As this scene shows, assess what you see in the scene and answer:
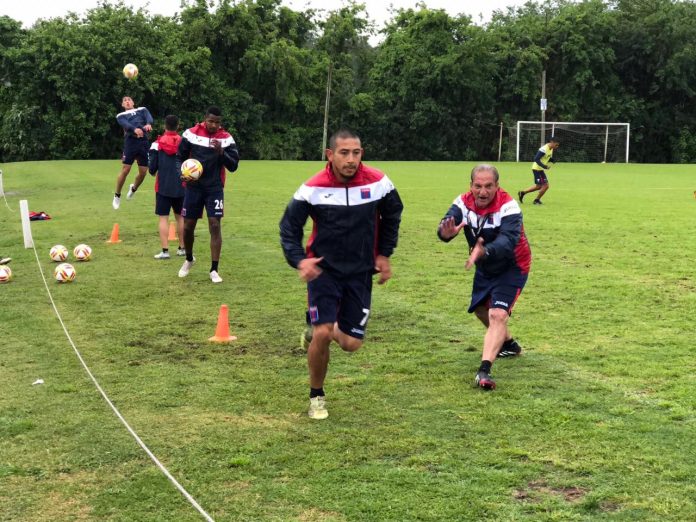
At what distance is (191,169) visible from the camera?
1023 centimetres

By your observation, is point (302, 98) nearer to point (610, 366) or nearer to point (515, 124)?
point (515, 124)

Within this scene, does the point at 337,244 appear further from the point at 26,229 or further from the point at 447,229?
the point at 26,229

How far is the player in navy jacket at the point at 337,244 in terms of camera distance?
538 centimetres

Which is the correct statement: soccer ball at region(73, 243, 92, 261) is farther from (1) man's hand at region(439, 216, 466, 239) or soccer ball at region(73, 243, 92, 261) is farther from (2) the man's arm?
(1) man's hand at region(439, 216, 466, 239)

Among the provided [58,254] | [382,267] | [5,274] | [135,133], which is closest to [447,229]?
[382,267]

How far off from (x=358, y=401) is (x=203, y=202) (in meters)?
5.52

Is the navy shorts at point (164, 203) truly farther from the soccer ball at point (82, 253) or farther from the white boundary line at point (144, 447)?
the white boundary line at point (144, 447)

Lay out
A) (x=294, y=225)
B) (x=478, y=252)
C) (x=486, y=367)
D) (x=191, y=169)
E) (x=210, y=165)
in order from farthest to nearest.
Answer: (x=210, y=165), (x=191, y=169), (x=486, y=367), (x=478, y=252), (x=294, y=225)

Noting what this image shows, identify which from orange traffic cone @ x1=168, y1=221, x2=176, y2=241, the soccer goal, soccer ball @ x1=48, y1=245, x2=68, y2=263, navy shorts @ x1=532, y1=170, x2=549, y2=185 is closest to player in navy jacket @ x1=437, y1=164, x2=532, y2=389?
soccer ball @ x1=48, y1=245, x2=68, y2=263

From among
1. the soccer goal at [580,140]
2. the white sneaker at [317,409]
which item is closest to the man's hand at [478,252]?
the white sneaker at [317,409]

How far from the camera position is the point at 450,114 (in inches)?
2445

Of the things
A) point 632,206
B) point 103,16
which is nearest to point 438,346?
point 632,206

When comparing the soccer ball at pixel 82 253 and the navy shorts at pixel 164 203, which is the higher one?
the navy shorts at pixel 164 203

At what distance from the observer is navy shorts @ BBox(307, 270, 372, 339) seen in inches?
213
